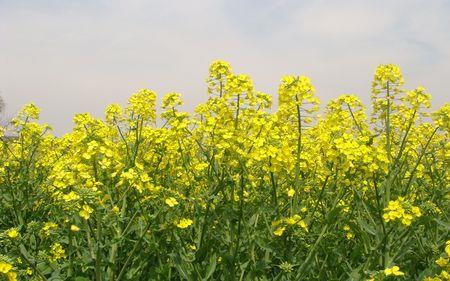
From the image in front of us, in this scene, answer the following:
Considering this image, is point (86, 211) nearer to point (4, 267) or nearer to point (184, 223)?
point (4, 267)

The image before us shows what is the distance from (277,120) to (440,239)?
163cm

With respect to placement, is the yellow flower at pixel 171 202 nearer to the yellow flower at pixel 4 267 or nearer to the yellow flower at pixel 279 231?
the yellow flower at pixel 279 231

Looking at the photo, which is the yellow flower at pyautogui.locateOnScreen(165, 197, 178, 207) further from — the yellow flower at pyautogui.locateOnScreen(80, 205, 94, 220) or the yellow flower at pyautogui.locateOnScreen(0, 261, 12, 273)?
the yellow flower at pyautogui.locateOnScreen(0, 261, 12, 273)

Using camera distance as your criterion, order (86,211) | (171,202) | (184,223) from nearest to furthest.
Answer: (86,211) → (171,202) → (184,223)

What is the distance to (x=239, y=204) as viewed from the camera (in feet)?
10.5

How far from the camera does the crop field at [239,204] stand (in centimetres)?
303

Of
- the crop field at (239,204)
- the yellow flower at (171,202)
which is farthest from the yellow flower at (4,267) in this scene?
the yellow flower at (171,202)

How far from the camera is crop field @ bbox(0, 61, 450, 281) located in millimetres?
3031

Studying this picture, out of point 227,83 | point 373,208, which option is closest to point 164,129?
point 227,83

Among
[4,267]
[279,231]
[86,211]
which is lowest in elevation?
[4,267]

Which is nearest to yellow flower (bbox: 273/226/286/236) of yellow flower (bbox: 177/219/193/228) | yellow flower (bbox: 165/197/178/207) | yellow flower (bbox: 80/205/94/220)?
yellow flower (bbox: 177/219/193/228)

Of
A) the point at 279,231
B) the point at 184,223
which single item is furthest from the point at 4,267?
the point at 279,231

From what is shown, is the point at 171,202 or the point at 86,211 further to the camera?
the point at 171,202

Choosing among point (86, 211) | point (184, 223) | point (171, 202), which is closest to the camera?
point (86, 211)
